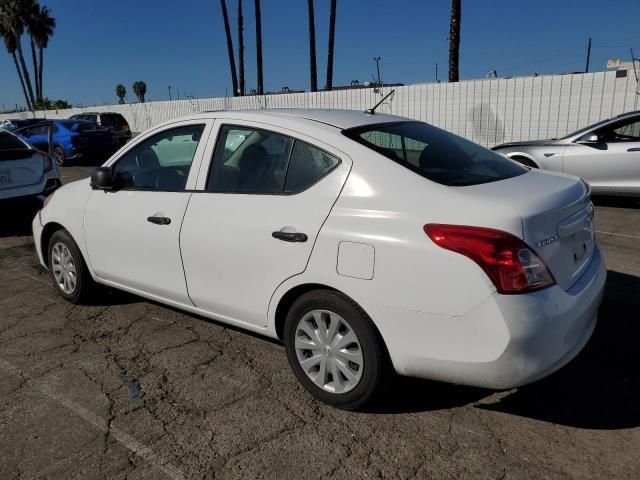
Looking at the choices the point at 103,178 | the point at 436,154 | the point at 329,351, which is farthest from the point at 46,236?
the point at 436,154

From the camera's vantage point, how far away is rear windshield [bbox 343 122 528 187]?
2783mm

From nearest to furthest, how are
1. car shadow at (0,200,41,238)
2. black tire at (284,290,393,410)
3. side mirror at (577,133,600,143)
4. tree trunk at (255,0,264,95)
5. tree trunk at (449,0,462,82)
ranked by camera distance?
black tire at (284,290,393,410)
car shadow at (0,200,41,238)
side mirror at (577,133,600,143)
tree trunk at (449,0,462,82)
tree trunk at (255,0,264,95)

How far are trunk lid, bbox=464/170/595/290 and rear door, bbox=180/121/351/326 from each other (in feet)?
2.58

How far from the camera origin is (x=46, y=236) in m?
4.64

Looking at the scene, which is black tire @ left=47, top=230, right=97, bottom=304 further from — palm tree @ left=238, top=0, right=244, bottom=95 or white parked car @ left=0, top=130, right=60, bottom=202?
palm tree @ left=238, top=0, right=244, bottom=95

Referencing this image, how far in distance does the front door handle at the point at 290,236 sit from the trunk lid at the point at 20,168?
601 centimetres

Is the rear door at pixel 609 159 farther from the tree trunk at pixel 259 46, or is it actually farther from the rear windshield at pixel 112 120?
the tree trunk at pixel 259 46

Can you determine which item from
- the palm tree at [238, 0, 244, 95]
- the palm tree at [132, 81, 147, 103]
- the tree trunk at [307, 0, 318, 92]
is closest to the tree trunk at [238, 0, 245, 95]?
the palm tree at [238, 0, 244, 95]

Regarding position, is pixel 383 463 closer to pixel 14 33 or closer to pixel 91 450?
pixel 91 450

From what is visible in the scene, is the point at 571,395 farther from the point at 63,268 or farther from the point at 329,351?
the point at 63,268

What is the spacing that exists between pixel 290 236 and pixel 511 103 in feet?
41.7

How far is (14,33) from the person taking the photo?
5116 cm

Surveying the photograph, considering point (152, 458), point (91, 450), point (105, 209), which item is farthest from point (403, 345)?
point (105, 209)

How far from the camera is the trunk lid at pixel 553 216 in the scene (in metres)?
2.37
